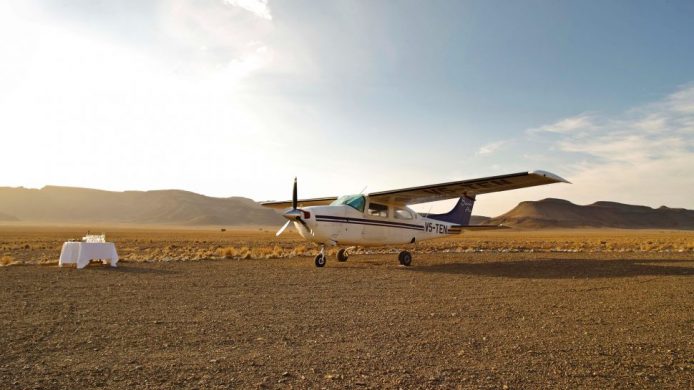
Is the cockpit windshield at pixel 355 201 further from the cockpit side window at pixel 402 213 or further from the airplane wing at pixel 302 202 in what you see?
the airplane wing at pixel 302 202

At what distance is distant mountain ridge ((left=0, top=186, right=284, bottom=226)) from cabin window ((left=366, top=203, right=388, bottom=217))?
136482 mm

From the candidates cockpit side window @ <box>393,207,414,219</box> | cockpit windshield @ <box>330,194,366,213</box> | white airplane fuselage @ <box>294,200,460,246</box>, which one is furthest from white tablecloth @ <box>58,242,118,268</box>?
cockpit side window @ <box>393,207,414,219</box>

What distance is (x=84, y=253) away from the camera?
45.6 feet

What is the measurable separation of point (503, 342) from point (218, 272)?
936 centimetres

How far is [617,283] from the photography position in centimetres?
1062

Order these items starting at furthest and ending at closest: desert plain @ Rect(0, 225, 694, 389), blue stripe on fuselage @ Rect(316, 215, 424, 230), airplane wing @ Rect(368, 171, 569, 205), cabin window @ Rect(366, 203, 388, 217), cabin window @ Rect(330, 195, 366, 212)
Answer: cabin window @ Rect(366, 203, 388, 217) < cabin window @ Rect(330, 195, 366, 212) < blue stripe on fuselage @ Rect(316, 215, 424, 230) < airplane wing @ Rect(368, 171, 569, 205) < desert plain @ Rect(0, 225, 694, 389)

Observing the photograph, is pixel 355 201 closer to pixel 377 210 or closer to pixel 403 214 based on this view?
pixel 377 210

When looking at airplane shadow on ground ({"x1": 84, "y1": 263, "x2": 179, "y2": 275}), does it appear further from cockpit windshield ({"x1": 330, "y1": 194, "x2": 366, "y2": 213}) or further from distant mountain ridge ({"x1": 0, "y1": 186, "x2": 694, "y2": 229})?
distant mountain ridge ({"x1": 0, "y1": 186, "x2": 694, "y2": 229})

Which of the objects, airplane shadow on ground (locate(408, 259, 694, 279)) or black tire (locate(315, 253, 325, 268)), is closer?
airplane shadow on ground (locate(408, 259, 694, 279))

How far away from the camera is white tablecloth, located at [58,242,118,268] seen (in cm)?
1380

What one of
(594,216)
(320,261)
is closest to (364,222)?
(320,261)

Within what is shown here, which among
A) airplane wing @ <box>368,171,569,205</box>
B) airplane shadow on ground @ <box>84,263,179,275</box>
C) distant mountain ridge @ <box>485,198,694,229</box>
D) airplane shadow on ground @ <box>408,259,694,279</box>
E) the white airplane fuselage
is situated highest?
distant mountain ridge @ <box>485,198,694,229</box>

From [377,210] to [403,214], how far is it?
49.9 inches

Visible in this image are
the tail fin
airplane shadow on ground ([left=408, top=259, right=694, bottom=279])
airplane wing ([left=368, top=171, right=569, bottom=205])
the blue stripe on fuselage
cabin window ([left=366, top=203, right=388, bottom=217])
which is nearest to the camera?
airplane shadow on ground ([left=408, top=259, right=694, bottom=279])
